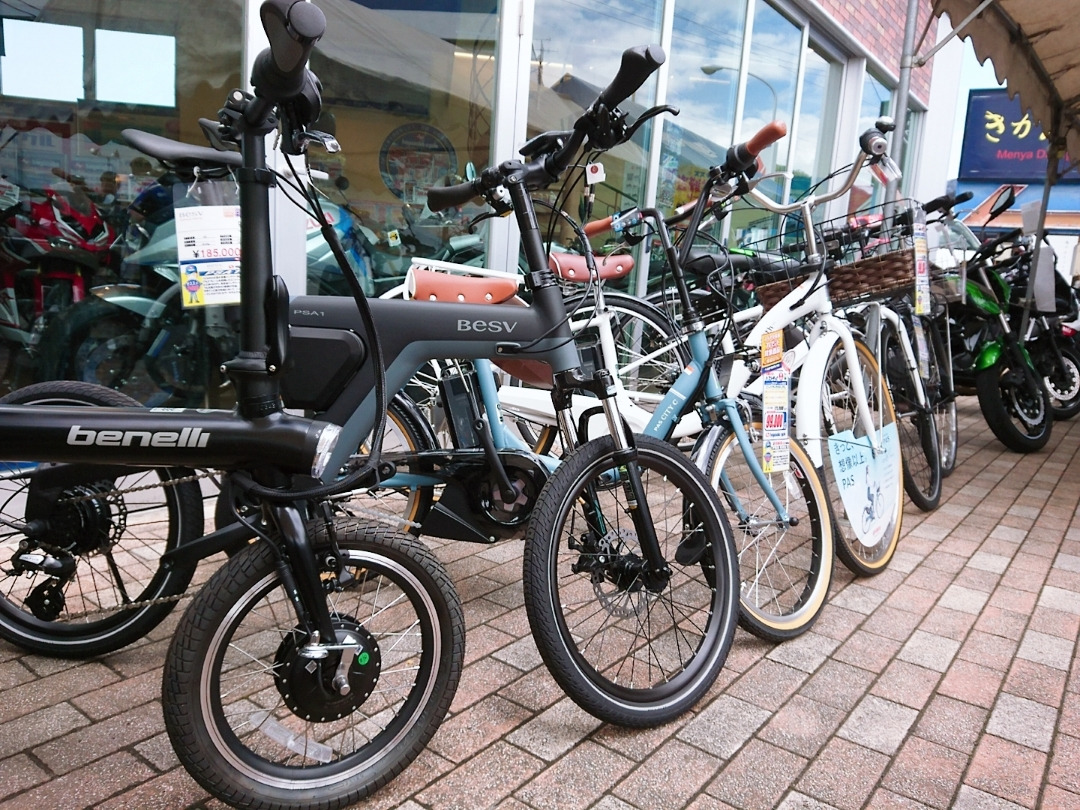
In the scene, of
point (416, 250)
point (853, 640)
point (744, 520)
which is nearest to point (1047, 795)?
point (853, 640)

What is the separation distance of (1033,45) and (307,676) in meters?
5.30

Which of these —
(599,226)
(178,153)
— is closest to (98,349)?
(178,153)

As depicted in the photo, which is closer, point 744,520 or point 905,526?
point 744,520

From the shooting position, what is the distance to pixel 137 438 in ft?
4.94

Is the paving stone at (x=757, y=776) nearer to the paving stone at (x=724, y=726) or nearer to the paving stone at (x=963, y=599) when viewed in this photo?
the paving stone at (x=724, y=726)

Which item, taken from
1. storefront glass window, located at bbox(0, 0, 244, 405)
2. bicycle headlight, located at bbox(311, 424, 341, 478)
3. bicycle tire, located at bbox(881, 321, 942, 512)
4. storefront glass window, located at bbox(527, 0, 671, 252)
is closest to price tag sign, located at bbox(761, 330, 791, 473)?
bicycle headlight, located at bbox(311, 424, 341, 478)

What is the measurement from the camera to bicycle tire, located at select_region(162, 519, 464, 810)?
4.88 ft

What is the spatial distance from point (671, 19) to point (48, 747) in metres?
5.87

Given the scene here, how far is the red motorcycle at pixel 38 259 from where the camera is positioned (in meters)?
3.10

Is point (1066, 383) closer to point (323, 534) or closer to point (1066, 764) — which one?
point (1066, 764)

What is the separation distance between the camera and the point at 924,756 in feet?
6.51

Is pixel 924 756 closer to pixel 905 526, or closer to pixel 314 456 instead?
pixel 314 456

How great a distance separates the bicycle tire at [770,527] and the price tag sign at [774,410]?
59 mm

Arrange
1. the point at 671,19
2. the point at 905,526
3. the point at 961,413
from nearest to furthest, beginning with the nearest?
the point at 905,526
the point at 671,19
the point at 961,413
